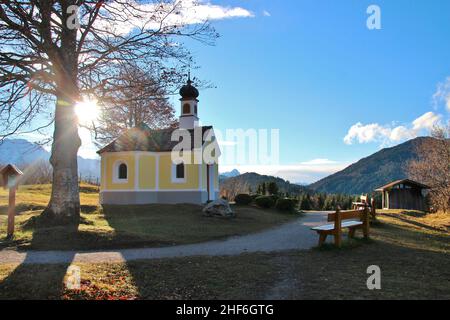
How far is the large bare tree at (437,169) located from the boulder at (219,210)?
19.7m

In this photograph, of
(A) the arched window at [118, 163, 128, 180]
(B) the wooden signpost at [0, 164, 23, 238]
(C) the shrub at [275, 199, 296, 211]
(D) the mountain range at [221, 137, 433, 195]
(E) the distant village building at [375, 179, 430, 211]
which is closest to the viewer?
(B) the wooden signpost at [0, 164, 23, 238]

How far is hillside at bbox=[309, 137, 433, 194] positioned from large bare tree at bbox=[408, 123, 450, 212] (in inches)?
2462

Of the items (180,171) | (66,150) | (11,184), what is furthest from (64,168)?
(180,171)

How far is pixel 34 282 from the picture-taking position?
633 centimetres

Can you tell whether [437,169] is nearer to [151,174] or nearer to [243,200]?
[243,200]

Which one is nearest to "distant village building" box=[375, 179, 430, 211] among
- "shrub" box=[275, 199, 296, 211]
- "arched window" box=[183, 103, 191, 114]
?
"shrub" box=[275, 199, 296, 211]

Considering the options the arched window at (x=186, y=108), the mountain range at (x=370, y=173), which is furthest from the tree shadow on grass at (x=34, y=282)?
the mountain range at (x=370, y=173)

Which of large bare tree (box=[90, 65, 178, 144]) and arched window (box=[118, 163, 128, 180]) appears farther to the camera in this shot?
arched window (box=[118, 163, 128, 180])

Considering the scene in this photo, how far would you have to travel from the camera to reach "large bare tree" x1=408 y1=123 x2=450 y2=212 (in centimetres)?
3126

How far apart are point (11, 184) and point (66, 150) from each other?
7.87 ft

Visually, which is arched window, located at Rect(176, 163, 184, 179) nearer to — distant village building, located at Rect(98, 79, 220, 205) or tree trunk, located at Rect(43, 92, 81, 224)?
distant village building, located at Rect(98, 79, 220, 205)

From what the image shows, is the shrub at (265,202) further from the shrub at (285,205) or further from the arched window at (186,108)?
the arched window at (186,108)
